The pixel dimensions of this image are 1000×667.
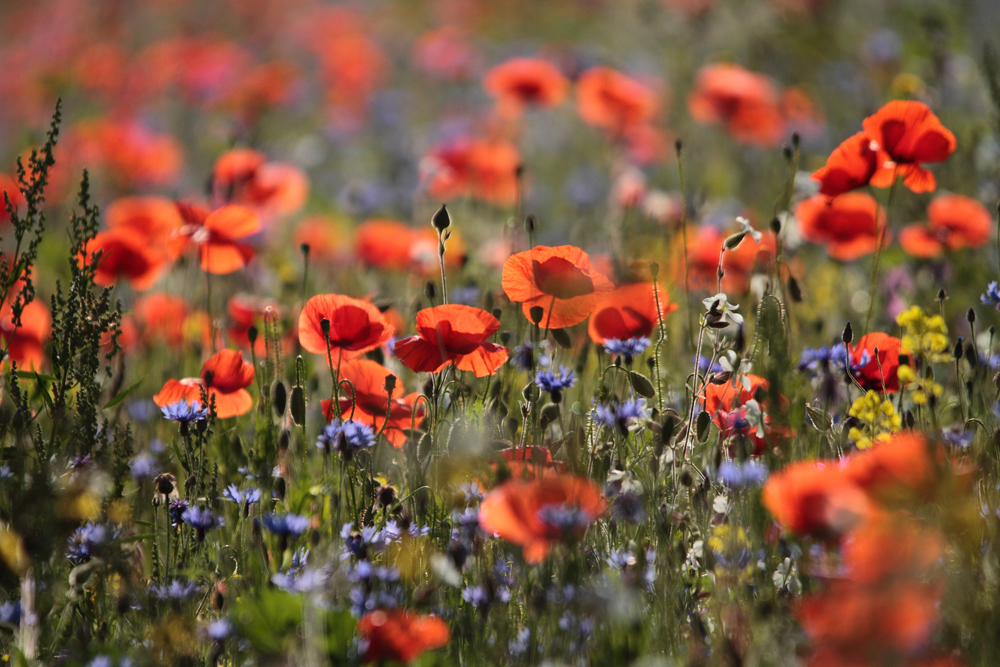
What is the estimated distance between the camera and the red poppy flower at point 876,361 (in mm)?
1848

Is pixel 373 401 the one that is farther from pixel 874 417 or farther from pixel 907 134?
pixel 907 134

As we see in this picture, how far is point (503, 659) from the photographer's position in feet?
4.59

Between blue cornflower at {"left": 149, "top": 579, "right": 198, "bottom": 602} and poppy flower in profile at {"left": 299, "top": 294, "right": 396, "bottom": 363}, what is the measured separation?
56 cm

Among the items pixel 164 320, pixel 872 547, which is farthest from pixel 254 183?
pixel 872 547

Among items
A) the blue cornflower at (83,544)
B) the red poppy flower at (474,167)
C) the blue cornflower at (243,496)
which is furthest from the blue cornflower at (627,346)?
the red poppy flower at (474,167)

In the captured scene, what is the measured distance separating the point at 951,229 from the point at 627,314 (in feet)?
4.12

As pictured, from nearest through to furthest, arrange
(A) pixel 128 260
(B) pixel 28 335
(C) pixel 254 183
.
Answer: (B) pixel 28 335 → (A) pixel 128 260 → (C) pixel 254 183

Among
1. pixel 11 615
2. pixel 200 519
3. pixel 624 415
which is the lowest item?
pixel 11 615

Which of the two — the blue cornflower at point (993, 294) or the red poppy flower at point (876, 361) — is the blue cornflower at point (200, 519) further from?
the blue cornflower at point (993, 294)

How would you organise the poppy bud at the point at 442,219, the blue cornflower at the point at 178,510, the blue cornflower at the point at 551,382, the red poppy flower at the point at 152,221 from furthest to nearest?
the red poppy flower at the point at 152,221 → the poppy bud at the point at 442,219 → the blue cornflower at the point at 551,382 → the blue cornflower at the point at 178,510

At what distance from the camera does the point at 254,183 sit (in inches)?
133

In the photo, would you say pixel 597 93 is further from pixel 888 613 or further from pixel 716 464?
pixel 888 613

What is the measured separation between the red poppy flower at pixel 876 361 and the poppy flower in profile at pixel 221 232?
1.57m

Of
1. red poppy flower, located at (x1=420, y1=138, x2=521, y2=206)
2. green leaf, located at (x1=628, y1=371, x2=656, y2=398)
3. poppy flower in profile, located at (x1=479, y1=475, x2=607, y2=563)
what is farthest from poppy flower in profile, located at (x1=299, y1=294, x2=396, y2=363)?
red poppy flower, located at (x1=420, y1=138, x2=521, y2=206)
